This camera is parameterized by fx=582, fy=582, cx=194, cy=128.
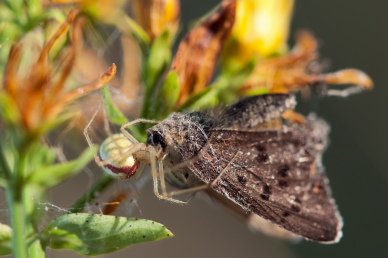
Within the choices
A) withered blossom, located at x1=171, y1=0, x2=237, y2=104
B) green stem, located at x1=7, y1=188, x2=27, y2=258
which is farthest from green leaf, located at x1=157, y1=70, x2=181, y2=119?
green stem, located at x1=7, y1=188, x2=27, y2=258

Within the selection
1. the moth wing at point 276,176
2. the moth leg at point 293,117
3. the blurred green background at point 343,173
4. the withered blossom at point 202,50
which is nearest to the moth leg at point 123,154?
the moth wing at point 276,176

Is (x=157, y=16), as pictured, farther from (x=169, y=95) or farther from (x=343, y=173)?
(x=343, y=173)

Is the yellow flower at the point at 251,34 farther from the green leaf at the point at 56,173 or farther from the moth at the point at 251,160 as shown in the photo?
the green leaf at the point at 56,173

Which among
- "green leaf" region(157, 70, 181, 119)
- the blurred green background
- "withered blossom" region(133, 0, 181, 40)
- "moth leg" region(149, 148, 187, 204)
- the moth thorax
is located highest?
"withered blossom" region(133, 0, 181, 40)

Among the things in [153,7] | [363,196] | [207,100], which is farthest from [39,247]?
[363,196]

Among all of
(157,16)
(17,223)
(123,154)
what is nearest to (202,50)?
(157,16)

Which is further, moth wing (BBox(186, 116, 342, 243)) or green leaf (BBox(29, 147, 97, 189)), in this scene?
moth wing (BBox(186, 116, 342, 243))

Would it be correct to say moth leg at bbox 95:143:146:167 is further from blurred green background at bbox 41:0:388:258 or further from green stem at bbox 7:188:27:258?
blurred green background at bbox 41:0:388:258

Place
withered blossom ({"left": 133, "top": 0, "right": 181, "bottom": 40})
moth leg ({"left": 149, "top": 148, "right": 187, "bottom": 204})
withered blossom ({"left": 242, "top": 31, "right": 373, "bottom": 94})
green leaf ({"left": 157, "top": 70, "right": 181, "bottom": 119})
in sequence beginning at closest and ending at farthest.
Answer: moth leg ({"left": 149, "top": 148, "right": 187, "bottom": 204}) → green leaf ({"left": 157, "top": 70, "right": 181, "bottom": 119}) → withered blossom ({"left": 133, "top": 0, "right": 181, "bottom": 40}) → withered blossom ({"left": 242, "top": 31, "right": 373, "bottom": 94})
